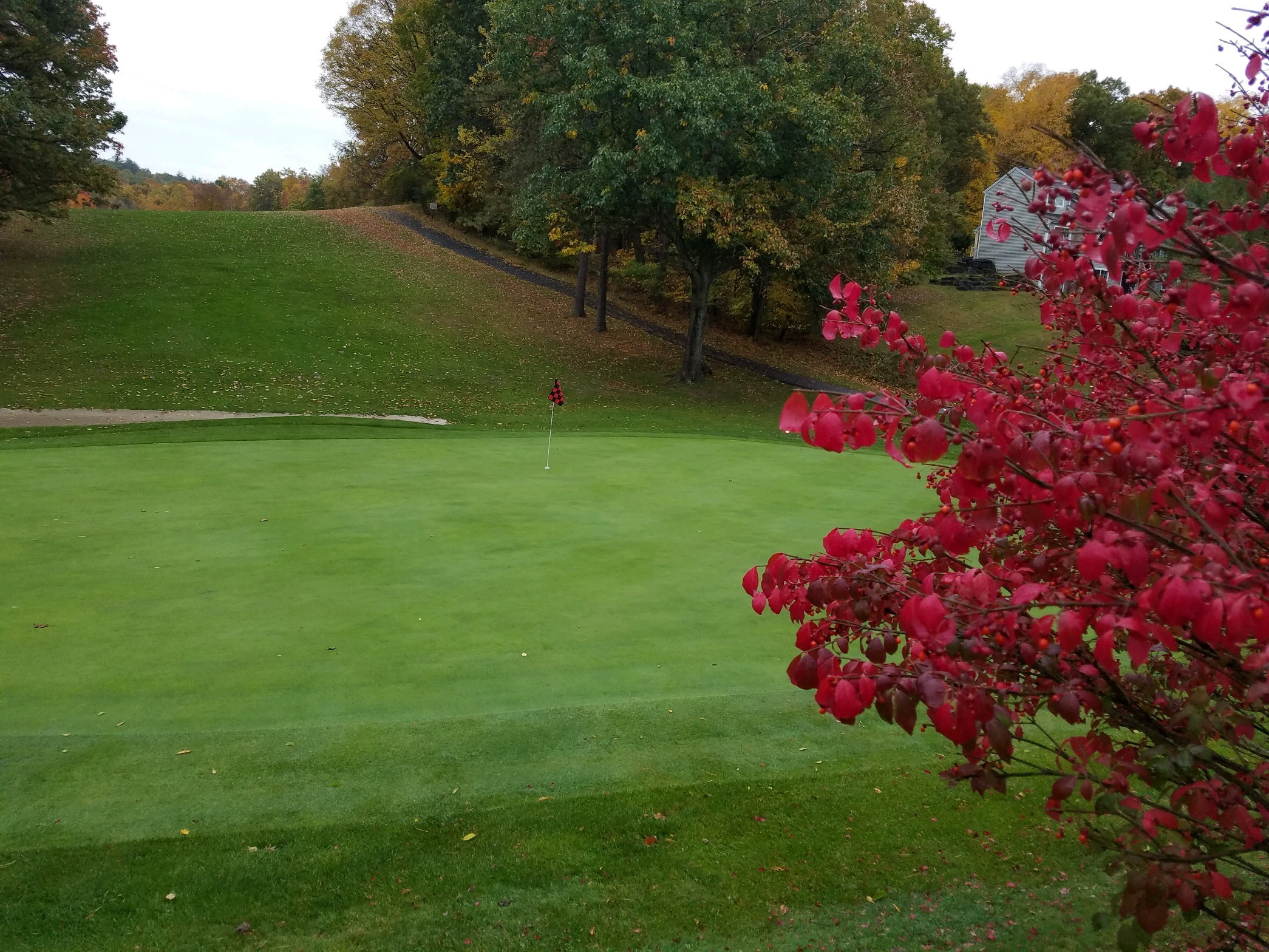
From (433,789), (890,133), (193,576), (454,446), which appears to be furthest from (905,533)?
(890,133)

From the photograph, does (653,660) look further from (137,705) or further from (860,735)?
(137,705)

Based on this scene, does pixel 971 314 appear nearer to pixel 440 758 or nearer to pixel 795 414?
pixel 440 758

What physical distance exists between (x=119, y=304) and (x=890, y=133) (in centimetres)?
2174

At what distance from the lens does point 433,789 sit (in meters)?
4.75

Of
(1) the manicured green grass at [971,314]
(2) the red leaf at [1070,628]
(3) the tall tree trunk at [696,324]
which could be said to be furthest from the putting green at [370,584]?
(1) the manicured green grass at [971,314]

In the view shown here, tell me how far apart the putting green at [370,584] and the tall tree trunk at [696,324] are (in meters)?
12.4

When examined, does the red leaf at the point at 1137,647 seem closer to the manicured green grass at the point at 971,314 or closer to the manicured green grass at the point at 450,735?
the manicured green grass at the point at 450,735

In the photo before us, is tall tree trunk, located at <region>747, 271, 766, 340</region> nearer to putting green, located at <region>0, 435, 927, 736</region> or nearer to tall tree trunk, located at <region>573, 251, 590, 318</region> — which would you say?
tall tree trunk, located at <region>573, 251, 590, 318</region>

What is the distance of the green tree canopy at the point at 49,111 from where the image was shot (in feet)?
69.2

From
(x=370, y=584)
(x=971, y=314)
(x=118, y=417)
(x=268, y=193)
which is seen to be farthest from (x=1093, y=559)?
(x=268, y=193)

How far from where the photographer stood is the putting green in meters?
5.64

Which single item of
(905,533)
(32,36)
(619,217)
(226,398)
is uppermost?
(32,36)

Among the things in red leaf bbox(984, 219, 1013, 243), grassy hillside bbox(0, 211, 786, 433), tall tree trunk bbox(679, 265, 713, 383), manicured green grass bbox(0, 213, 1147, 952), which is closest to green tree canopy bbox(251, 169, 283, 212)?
grassy hillside bbox(0, 211, 786, 433)

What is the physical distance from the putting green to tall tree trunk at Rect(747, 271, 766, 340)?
793 inches
